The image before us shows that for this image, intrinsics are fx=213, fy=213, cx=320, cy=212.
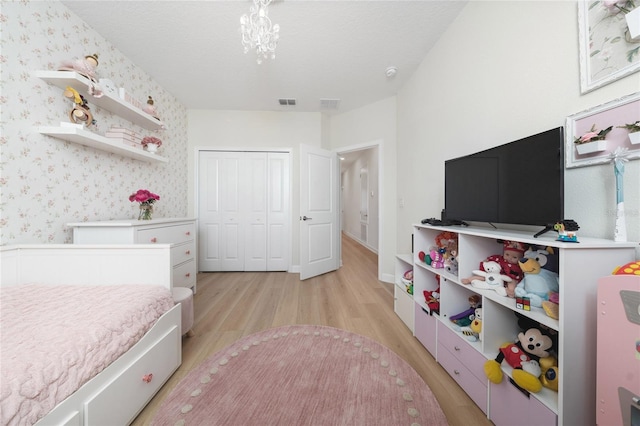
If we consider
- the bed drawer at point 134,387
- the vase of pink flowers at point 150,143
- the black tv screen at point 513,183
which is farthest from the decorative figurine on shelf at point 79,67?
the black tv screen at point 513,183

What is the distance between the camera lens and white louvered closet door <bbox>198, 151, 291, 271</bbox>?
3.38 meters

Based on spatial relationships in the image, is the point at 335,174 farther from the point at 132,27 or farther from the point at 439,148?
the point at 132,27

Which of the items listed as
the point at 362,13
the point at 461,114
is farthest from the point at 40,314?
the point at 461,114

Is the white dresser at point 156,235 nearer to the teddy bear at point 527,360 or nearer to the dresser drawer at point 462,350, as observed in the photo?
the dresser drawer at point 462,350

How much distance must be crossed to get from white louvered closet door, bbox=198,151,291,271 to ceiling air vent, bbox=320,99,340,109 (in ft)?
3.13

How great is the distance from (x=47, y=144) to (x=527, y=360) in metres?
3.12

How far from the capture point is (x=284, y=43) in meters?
1.95

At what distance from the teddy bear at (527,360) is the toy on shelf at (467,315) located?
0.95ft

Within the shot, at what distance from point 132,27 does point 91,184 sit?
1.40m

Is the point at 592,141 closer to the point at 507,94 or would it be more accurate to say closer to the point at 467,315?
the point at 507,94

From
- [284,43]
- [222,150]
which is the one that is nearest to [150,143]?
[222,150]

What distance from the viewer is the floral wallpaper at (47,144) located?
133cm

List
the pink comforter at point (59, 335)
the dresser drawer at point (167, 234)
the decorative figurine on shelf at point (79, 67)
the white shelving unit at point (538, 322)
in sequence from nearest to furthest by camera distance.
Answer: the pink comforter at point (59, 335), the white shelving unit at point (538, 322), the decorative figurine on shelf at point (79, 67), the dresser drawer at point (167, 234)

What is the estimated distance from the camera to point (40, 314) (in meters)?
0.91
